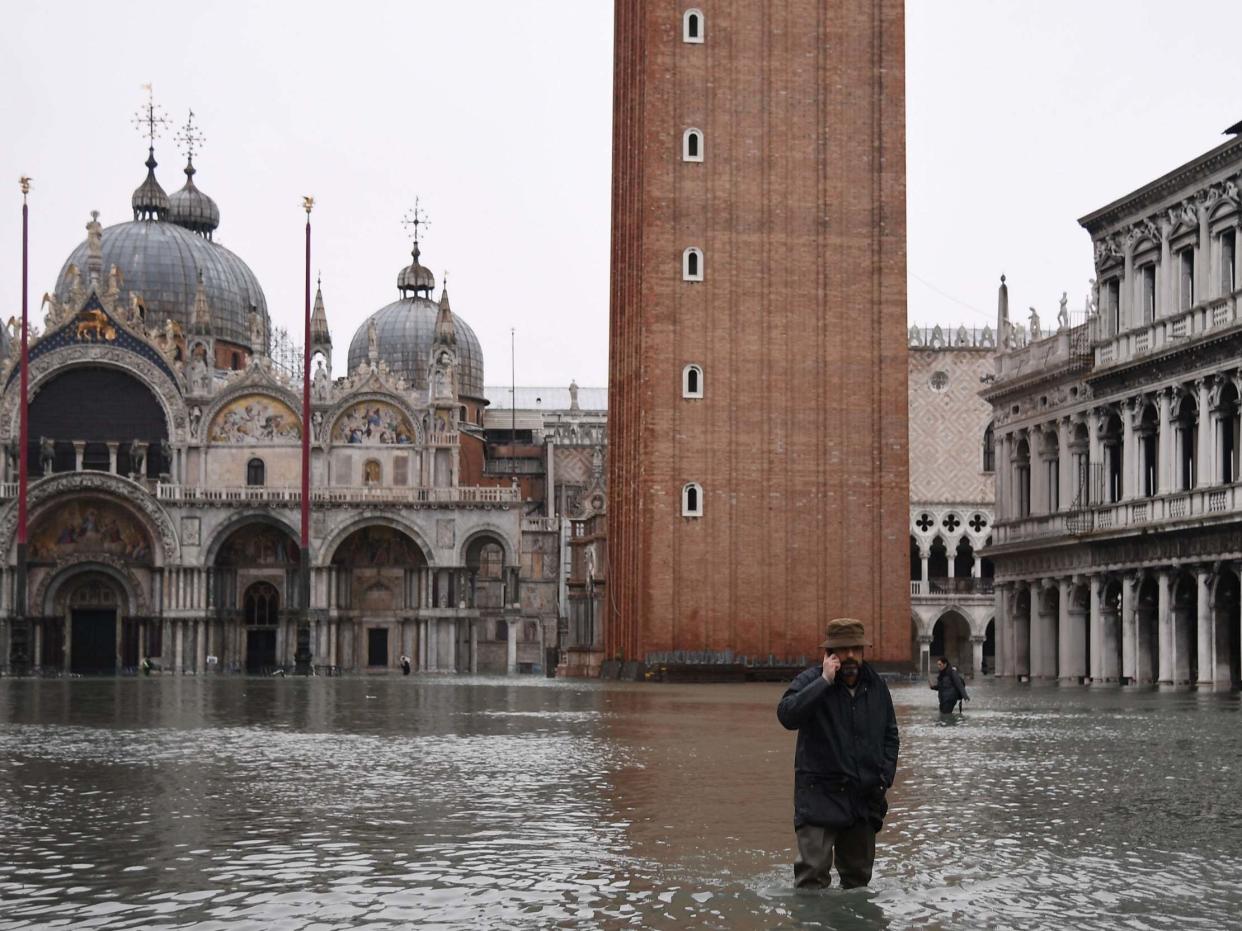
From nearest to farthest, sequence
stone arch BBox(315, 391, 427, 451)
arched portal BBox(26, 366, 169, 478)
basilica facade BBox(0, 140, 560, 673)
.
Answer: basilica facade BBox(0, 140, 560, 673)
arched portal BBox(26, 366, 169, 478)
stone arch BBox(315, 391, 427, 451)

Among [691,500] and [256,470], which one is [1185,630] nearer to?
[691,500]

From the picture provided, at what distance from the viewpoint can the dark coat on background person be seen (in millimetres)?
28781

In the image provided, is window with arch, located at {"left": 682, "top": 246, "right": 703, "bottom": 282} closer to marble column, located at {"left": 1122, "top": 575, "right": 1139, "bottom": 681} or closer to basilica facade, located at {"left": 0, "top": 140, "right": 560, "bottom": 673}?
marble column, located at {"left": 1122, "top": 575, "right": 1139, "bottom": 681}

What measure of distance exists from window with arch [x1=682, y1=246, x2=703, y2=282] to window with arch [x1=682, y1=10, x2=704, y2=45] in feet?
18.3

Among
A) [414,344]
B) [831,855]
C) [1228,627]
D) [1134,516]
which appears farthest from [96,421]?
[831,855]

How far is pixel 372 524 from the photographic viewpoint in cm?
7838

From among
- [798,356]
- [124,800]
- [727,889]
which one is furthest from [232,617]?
[727,889]

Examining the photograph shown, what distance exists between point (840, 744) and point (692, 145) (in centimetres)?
4377

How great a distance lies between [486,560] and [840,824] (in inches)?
3005

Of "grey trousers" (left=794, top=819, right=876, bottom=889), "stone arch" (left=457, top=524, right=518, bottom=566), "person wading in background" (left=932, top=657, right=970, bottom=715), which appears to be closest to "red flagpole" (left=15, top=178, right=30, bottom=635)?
"stone arch" (left=457, top=524, right=518, bottom=566)

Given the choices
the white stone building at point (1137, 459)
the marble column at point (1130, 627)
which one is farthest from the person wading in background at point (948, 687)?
the marble column at point (1130, 627)

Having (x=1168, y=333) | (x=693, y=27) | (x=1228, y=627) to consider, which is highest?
(x=693, y=27)

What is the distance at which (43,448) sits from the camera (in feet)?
254

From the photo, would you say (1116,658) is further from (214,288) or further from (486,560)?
(214,288)
